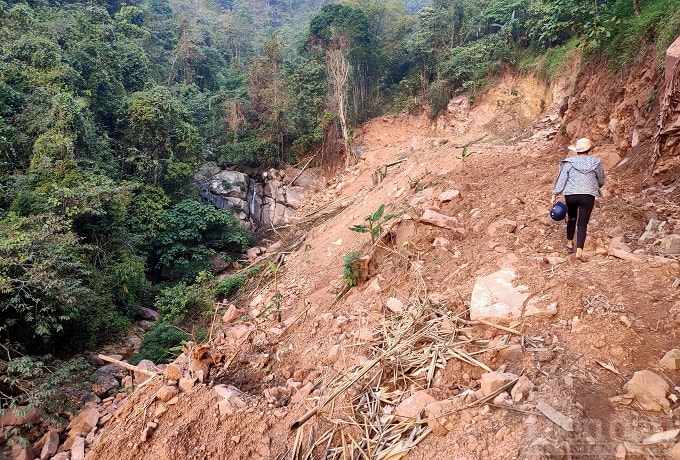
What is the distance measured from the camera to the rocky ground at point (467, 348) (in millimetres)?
2113

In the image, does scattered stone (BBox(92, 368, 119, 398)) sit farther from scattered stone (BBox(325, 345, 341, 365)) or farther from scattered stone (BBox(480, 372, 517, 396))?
scattered stone (BBox(480, 372, 517, 396))

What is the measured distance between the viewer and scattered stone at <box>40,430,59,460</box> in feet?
15.4

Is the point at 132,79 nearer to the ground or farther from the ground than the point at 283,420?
farther from the ground

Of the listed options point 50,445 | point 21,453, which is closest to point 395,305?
point 50,445

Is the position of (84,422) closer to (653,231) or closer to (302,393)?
(302,393)

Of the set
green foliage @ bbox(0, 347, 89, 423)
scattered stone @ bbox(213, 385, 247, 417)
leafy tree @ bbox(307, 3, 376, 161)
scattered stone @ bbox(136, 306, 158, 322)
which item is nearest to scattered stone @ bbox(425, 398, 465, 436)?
scattered stone @ bbox(213, 385, 247, 417)

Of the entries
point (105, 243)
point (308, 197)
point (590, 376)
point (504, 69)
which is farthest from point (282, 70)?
point (590, 376)

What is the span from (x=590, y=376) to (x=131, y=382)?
21.2 feet

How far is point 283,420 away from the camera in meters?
3.01

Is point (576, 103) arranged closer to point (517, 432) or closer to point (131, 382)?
point (517, 432)

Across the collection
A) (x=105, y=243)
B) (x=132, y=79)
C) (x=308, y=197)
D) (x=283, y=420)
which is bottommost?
(x=308, y=197)

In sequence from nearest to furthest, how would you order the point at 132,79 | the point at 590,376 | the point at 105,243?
1. the point at 590,376
2. the point at 105,243
3. the point at 132,79

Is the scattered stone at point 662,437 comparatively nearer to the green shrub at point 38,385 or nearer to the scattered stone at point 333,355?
the scattered stone at point 333,355

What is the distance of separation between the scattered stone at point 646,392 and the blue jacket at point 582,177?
1.81 meters
